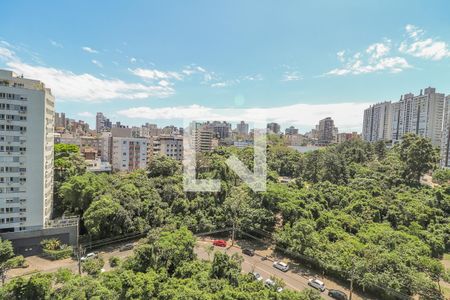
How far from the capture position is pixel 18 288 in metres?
8.43

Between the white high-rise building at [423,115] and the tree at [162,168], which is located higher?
the white high-rise building at [423,115]

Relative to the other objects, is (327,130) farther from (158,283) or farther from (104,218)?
(158,283)

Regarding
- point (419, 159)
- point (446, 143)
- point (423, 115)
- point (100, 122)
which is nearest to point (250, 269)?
point (419, 159)

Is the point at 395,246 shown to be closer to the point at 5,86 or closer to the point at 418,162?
the point at 418,162

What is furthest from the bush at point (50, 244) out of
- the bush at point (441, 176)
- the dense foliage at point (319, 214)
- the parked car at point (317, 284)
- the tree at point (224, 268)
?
the bush at point (441, 176)

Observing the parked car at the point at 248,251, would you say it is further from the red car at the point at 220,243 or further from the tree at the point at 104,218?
the tree at the point at 104,218

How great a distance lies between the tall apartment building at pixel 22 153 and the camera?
13086mm

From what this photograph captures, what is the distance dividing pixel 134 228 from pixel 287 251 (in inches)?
364

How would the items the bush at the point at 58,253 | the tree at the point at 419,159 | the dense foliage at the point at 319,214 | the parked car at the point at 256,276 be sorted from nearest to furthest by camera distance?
the parked car at the point at 256,276, the dense foliage at the point at 319,214, the bush at the point at 58,253, the tree at the point at 419,159

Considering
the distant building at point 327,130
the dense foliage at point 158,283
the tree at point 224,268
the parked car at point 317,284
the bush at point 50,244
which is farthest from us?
the distant building at point 327,130

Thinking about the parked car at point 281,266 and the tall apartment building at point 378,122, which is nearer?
the parked car at point 281,266

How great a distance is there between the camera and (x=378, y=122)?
5044 centimetres

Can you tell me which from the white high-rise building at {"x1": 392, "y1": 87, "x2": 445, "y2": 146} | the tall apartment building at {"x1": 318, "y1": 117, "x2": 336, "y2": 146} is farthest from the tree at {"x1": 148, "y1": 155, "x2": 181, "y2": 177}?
the tall apartment building at {"x1": 318, "y1": 117, "x2": 336, "y2": 146}

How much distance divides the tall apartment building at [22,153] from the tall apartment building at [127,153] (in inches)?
605
